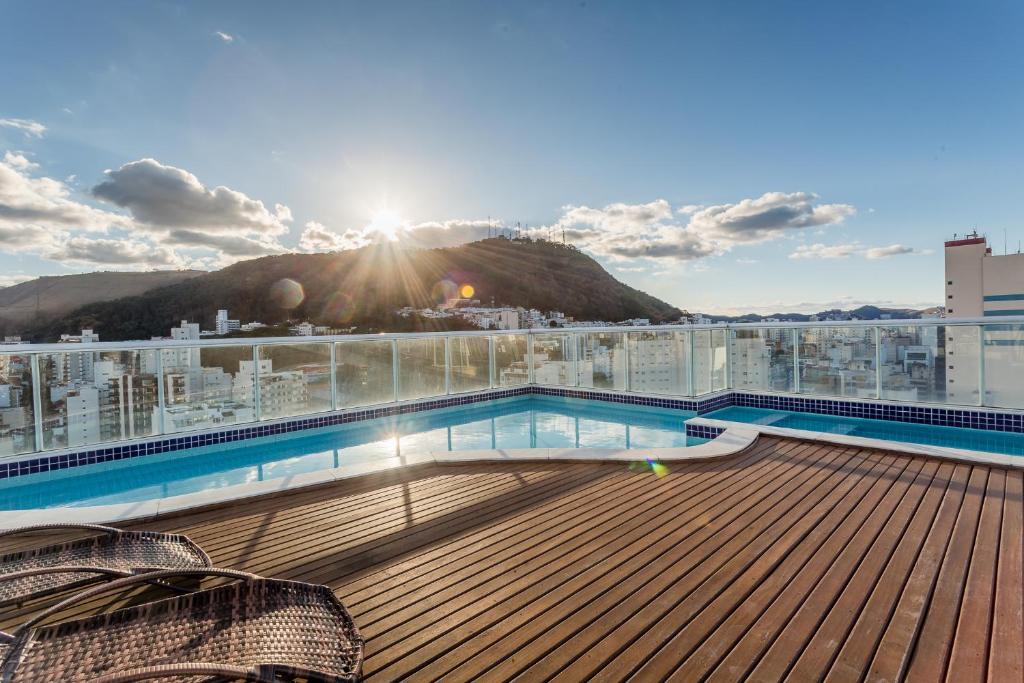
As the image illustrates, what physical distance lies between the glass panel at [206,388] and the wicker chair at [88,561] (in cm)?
376

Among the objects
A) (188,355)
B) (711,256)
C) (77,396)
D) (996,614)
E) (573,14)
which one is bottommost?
(996,614)

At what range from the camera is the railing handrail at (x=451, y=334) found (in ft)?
16.5

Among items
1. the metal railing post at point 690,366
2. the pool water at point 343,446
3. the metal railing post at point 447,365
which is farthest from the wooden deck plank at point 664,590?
the metal railing post at point 447,365

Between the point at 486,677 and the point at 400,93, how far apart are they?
37.4 feet

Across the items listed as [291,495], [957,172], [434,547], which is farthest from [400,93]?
[957,172]

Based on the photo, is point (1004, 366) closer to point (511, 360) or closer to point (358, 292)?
point (511, 360)

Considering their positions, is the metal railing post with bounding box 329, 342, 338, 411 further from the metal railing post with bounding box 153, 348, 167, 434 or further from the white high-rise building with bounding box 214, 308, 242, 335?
the white high-rise building with bounding box 214, 308, 242, 335

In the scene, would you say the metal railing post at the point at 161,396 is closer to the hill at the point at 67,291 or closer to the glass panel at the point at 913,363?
the glass panel at the point at 913,363

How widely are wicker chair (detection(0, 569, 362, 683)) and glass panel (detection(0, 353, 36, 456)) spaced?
4.68 metres

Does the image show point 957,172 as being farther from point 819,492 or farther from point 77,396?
point 77,396

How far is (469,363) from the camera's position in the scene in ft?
28.0

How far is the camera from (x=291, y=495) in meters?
3.05

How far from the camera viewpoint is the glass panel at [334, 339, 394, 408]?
23.1ft

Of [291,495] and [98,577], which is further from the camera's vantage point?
[291,495]
